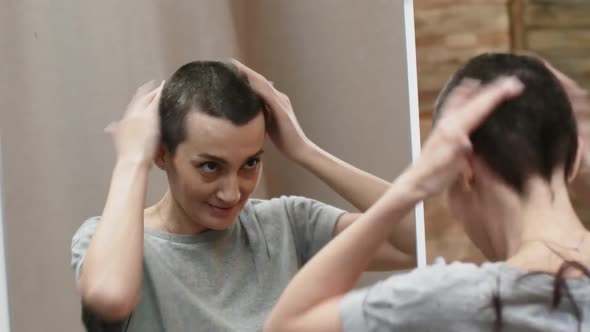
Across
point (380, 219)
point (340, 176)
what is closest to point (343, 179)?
point (340, 176)

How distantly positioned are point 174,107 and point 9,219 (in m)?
0.48

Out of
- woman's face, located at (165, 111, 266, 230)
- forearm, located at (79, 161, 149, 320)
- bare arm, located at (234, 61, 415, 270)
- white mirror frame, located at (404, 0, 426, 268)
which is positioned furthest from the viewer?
Answer: white mirror frame, located at (404, 0, 426, 268)

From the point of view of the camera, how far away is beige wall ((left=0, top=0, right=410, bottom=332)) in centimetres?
137

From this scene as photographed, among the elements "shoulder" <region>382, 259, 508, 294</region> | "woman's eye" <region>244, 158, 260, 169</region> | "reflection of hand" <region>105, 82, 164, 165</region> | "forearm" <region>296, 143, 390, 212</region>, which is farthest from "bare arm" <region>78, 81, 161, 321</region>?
"shoulder" <region>382, 259, 508, 294</region>

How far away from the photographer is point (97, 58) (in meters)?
1.42

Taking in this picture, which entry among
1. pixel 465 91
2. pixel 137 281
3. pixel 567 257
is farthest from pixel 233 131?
pixel 567 257

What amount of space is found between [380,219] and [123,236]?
37 centimetres

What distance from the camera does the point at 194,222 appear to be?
1.09 metres

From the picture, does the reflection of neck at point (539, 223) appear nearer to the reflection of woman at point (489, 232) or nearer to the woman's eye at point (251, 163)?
the reflection of woman at point (489, 232)

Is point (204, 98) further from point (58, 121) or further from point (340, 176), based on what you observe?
point (58, 121)

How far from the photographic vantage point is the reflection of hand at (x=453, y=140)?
0.70 metres

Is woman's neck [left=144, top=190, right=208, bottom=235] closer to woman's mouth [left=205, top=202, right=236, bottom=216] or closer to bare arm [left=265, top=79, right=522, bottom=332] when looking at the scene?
woman's mouth [left=205, top=202, right=236, bottom=216]

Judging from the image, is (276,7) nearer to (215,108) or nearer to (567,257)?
(215,108)

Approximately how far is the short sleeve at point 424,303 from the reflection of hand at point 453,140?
8 centimetres
